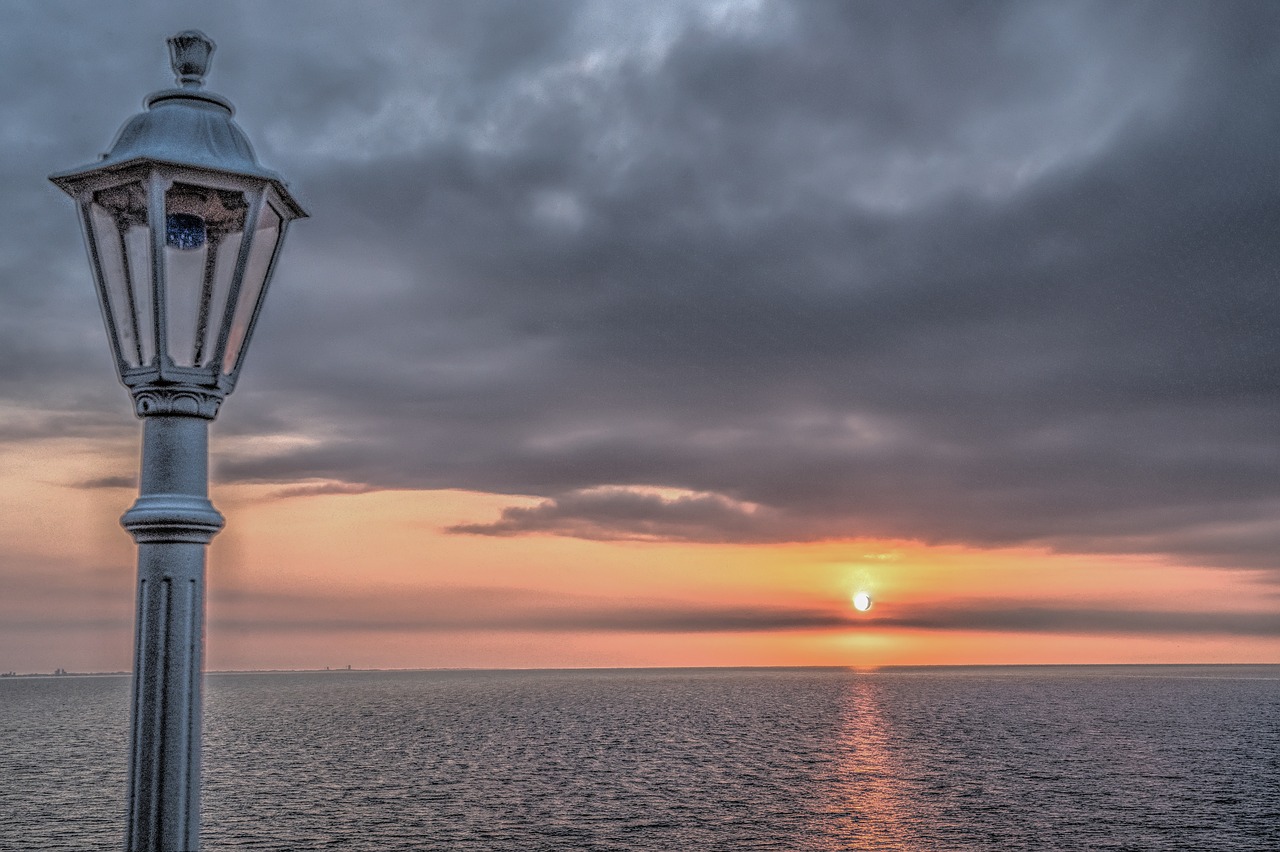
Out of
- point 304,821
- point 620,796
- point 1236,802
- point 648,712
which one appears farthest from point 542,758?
point 648,712

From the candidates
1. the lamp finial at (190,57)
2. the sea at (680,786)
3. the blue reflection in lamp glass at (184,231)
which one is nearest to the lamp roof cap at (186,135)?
the lamp finial at (190,57)

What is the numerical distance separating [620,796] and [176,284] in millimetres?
64775

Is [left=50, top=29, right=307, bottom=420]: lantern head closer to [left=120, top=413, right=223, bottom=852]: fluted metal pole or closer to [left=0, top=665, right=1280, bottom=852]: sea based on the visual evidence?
[left=120, top=413, right=223, bottom=852]: fluted metal pole

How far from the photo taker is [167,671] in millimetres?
6238

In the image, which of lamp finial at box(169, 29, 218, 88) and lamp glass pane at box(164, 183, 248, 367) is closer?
lamp glass pane at box(164, 183, 248, 367)

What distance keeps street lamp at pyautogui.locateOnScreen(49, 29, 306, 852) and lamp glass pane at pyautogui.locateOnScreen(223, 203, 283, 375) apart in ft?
0.04

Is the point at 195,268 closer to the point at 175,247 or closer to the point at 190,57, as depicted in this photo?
the point at 175,247

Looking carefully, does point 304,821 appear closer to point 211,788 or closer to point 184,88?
point 211,788

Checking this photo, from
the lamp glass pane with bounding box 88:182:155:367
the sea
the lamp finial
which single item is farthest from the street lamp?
the sea

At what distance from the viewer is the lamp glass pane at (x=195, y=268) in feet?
21.1

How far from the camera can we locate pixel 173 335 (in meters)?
6.45

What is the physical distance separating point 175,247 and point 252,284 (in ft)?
1.63

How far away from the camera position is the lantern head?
6348 mm

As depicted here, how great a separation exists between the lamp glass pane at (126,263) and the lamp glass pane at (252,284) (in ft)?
1.55
